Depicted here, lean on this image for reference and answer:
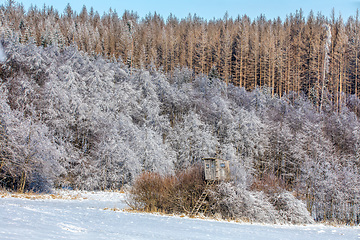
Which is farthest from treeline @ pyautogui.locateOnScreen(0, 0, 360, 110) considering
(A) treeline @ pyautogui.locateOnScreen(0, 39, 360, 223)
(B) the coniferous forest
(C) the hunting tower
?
(C) the hunting tower

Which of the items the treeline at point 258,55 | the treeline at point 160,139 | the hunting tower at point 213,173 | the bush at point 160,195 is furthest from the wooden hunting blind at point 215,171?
the treeline at point 258,55

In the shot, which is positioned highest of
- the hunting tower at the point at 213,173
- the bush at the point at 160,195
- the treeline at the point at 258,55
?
the treeline at the point at 258,55

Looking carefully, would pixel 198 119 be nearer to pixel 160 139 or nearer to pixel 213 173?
pixel 160 139

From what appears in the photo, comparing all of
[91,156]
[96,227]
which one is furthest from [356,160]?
[96,227]

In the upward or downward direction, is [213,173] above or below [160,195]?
above

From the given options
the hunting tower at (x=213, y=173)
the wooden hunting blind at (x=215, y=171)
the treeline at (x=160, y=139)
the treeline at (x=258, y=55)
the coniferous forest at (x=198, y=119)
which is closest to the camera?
the hunting tower at (x=213, y=173)

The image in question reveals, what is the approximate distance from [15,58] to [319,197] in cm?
4890

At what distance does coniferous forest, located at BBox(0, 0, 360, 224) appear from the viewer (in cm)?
2948

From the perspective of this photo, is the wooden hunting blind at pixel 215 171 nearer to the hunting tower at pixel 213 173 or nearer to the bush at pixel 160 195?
the hunting tower at pixel 213 173

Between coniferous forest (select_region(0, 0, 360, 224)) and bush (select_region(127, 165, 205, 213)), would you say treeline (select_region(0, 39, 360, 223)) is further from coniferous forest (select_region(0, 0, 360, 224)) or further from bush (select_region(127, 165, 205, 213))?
bush (select_region(127, 165, 205, 213))

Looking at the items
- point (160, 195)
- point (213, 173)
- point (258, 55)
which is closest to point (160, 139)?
point (213, 173)

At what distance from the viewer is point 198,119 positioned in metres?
56.5

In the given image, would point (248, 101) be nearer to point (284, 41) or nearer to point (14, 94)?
point (284, 41)

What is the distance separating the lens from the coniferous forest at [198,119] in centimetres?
2948
